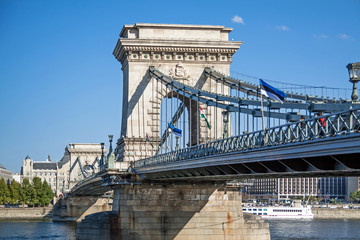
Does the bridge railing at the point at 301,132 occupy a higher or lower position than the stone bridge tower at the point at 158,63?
lower

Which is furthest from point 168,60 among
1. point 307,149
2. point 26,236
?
point 307,149

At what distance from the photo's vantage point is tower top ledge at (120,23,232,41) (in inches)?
3012

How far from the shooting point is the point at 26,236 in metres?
88.6

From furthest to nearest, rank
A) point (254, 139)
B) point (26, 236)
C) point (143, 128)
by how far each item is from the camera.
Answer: point (26, 236)
point (143, 128)
point (254, 139)

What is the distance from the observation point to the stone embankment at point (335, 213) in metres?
170

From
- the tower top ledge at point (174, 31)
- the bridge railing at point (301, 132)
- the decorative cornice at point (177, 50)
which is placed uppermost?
the tower top ledge at point (174, 31)

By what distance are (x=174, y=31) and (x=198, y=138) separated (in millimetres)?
13377

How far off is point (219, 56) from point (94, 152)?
103128 millimetres

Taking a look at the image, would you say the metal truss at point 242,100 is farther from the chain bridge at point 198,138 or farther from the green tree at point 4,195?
the green tree at point 4,195

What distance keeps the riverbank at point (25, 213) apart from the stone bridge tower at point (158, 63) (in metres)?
73.0

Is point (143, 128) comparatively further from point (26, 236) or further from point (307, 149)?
point (307, 149)

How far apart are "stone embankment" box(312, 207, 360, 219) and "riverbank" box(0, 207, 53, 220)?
198ft

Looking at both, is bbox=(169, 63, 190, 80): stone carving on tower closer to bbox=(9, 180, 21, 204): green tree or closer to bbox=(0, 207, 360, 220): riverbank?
bbox=(0, 207, 360, 220): riverbank

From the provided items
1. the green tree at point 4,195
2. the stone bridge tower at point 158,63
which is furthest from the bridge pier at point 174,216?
the green tree at point 4,195
